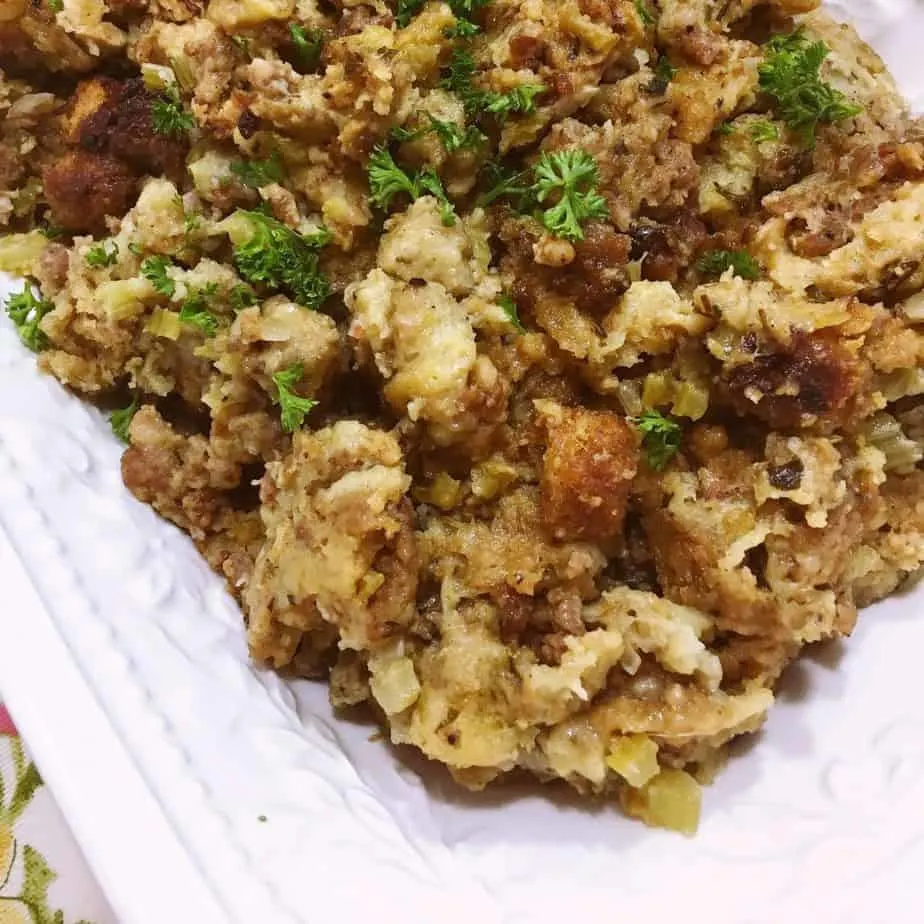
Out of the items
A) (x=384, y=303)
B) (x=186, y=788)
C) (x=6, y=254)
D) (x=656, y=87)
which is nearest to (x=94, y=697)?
(x=186, y=788)

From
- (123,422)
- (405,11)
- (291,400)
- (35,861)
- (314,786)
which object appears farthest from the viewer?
(35,861)

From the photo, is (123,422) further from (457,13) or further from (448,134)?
(457,13)

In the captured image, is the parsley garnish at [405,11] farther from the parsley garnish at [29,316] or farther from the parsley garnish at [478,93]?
the parsley garnish at [29,316]

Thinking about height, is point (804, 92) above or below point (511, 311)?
above

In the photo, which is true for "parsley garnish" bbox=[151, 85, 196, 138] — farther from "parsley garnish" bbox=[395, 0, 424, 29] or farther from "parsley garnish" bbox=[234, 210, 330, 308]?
"parsley garnish" bbox=[395, 0, 424, 29]

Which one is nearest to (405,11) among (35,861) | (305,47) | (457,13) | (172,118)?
(457,13)

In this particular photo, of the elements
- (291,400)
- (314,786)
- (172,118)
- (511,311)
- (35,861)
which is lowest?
(35,861)
